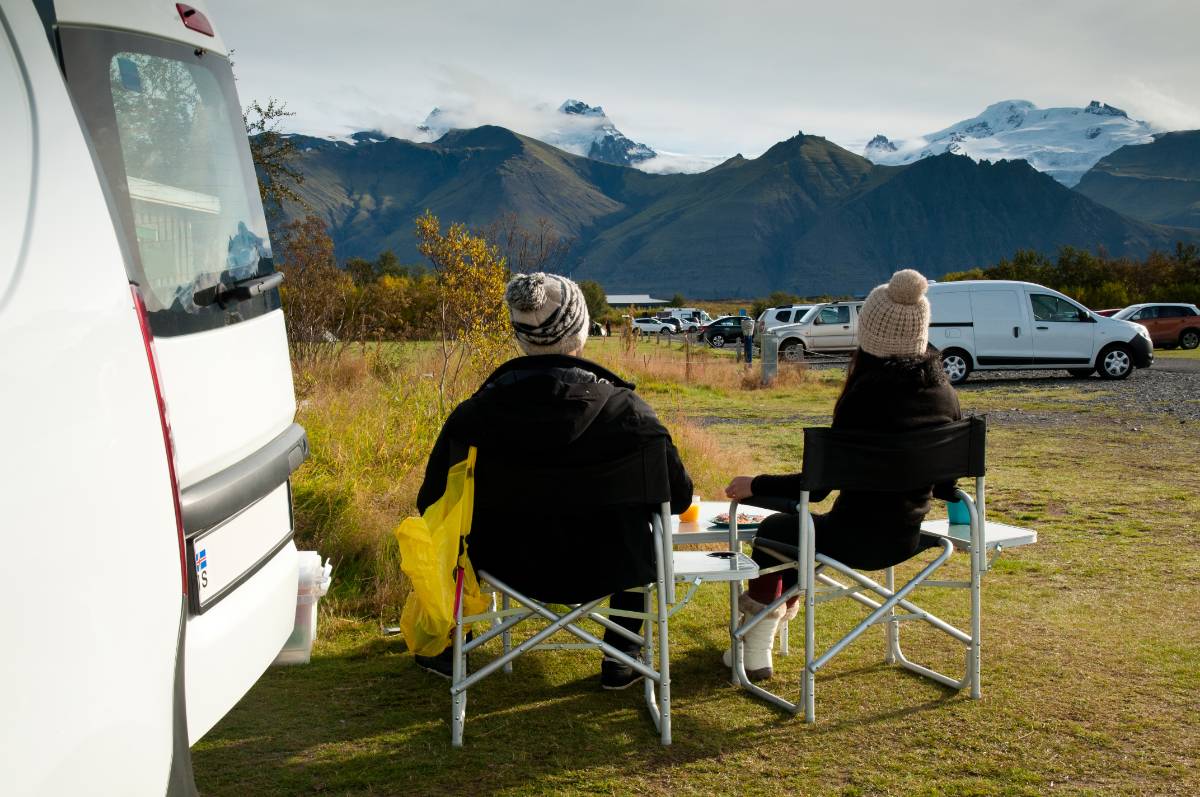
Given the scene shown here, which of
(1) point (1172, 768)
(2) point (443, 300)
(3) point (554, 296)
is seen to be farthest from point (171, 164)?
(2) point (443, 300)

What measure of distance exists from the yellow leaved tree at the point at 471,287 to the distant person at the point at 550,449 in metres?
5.72

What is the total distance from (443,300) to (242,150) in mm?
6778

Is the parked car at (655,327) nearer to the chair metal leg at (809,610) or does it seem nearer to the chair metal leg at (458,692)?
the chair metal leg at (809,610)

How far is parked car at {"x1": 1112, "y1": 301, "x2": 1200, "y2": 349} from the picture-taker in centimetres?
3144

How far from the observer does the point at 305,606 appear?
4.31 metres

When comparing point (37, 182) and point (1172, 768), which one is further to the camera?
point (1172, 768)

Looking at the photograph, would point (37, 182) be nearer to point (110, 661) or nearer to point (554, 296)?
point (110, 661)

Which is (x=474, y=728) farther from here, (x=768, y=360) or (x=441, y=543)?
(x=768, y=360)

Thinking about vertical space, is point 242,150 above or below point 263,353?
above

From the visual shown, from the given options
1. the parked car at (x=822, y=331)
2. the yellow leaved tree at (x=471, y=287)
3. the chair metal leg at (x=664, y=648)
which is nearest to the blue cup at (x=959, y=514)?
the chair metal leg at (x=664, y=648)

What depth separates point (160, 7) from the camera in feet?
7.80

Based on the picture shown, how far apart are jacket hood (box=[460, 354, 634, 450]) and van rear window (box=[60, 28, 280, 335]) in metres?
0.81

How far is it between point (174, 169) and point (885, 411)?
7.71ft

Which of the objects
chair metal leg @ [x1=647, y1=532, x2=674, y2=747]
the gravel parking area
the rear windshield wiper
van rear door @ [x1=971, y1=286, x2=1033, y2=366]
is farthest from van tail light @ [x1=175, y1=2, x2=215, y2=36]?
van rear door @ [x1=971, y1=286, x2=1033, y2=366]
